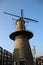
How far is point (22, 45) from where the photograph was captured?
129 feet

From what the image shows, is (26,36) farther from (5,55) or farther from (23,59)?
(5,55)

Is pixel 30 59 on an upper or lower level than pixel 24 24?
lower

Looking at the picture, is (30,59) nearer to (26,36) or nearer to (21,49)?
(21,49)

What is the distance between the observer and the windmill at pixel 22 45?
3800 cm

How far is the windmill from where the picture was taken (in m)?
38.0

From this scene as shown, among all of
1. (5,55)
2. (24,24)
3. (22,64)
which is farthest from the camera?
(5,55)

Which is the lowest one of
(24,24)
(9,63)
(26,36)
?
(9,63)

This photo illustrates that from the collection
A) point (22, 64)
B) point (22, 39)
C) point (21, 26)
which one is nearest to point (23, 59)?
point (22, 64)

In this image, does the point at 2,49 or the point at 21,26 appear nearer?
the point at 21,26

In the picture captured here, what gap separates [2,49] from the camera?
4431 cm

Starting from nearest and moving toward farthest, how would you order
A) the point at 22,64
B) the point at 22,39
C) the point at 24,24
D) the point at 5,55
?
the point at 22,64 → the point at 22,39 → the point at 24,24 → the point at 5,55

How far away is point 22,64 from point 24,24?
34.6 feet

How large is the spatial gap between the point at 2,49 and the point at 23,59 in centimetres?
858

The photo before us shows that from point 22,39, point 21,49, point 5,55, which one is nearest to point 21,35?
point 22,39
